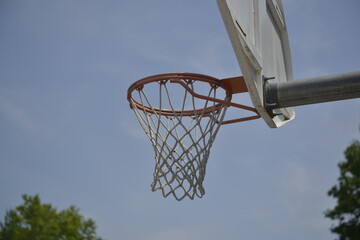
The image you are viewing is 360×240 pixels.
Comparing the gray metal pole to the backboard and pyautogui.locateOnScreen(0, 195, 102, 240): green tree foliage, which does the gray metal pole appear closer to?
the backboard

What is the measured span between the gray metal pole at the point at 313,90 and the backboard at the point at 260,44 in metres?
0.09

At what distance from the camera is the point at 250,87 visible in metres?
3.39

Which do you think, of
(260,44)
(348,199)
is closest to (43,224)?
(348,199)

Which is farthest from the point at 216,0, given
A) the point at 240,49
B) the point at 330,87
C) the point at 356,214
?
the point at 356,214

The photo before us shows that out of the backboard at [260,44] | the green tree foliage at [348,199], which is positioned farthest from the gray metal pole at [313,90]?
the green tree foliage at [348,199]

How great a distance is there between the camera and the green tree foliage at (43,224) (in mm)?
17125

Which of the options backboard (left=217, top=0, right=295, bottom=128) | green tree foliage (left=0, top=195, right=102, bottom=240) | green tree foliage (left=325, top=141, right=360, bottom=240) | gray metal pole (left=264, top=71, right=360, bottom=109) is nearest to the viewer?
backboard (left=217, top=0, right=295, bottom=128)

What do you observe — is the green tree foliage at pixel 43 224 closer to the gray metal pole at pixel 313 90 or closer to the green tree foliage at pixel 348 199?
the green tree foliage at pixel 348 199

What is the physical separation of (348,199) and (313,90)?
37.0 feet

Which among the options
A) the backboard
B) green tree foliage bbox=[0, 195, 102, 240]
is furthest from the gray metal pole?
green tree foliage bbox=[0, 195, 102, 240]

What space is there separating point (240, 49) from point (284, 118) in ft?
3.83

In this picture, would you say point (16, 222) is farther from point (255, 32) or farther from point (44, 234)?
point (255, 32)

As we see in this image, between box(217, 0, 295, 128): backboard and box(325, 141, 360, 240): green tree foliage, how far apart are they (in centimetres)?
995

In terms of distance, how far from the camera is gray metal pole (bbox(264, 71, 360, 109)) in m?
3.30
